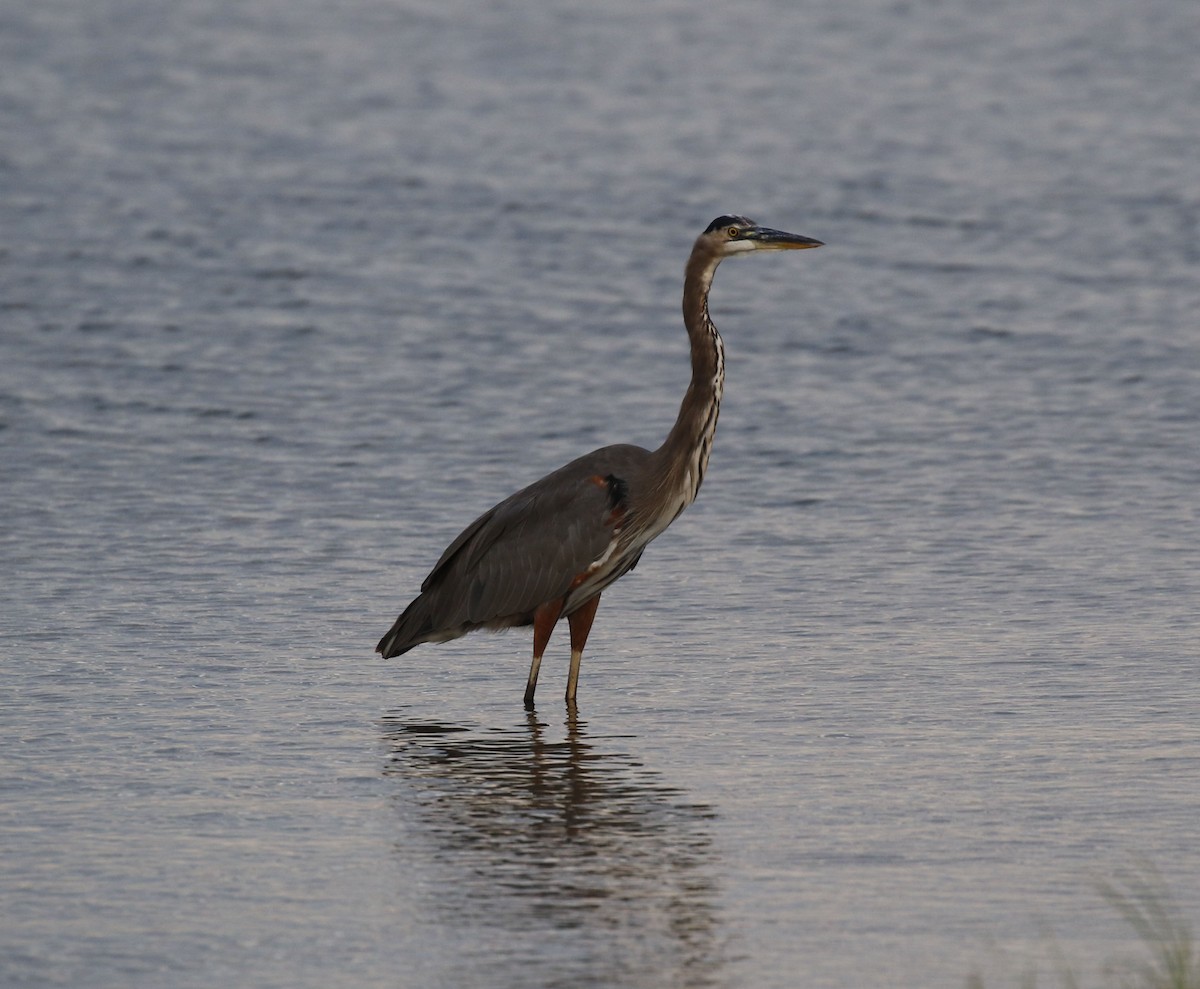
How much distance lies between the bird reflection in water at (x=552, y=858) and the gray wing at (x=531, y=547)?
82 centimetres

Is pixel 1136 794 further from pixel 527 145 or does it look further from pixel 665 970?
pixel 527 145

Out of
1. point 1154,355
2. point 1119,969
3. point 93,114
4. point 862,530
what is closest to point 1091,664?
point 862,530

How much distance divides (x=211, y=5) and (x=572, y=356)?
2065 cm

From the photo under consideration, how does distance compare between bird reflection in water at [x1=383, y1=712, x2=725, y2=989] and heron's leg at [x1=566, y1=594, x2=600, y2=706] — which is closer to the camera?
bird reflection in water at [x1=383, y1=712, x2=725, y2=989]

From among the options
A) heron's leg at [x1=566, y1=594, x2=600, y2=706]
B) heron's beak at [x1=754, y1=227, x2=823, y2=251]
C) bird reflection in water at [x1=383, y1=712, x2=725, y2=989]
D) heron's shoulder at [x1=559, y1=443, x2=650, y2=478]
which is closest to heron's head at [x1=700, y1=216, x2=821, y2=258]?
heron's beak at [x1=754, y1=227, x2=823, y2=251]

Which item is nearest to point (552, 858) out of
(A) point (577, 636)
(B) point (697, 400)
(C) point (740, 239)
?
(A) point (577, 636)

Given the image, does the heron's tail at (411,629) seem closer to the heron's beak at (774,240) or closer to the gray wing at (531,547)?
the gray wing at (531,547)

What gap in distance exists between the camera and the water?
671cm

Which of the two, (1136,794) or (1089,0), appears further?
(1089,0)

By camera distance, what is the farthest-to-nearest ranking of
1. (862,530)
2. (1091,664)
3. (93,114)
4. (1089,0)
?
(1089,0) < (93,114) < (862,530) < (1091,664)

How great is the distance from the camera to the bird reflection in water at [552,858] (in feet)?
20.1

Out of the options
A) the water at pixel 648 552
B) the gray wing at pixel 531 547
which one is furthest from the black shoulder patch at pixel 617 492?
the water at pixel 648 552

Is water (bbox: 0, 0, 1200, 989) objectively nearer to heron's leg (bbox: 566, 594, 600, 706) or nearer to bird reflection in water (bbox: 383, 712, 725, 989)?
bird reflection in water (bbox: 383, 712, 725, 989)

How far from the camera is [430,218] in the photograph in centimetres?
2244
